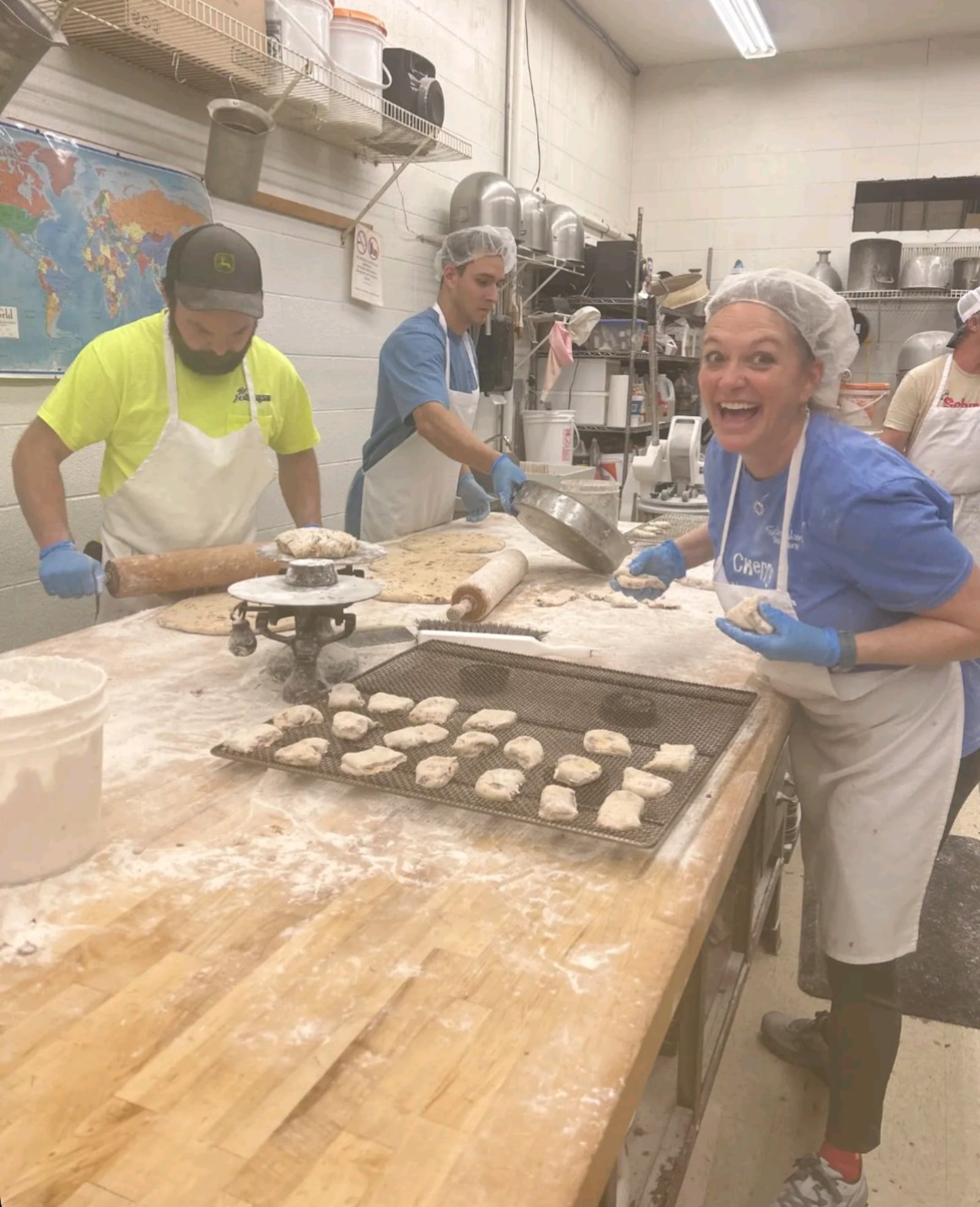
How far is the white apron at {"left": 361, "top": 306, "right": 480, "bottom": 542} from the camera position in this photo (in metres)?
3.22

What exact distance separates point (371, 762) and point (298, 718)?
22cm

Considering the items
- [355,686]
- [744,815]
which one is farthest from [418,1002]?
[355,686]

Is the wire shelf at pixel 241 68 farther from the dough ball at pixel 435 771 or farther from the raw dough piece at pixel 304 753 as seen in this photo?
the dough ball at pixel 435 771

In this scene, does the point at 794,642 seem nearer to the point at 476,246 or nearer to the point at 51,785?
the point at 51,785

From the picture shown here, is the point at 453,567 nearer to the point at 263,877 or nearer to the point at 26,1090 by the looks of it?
the point at 263,877

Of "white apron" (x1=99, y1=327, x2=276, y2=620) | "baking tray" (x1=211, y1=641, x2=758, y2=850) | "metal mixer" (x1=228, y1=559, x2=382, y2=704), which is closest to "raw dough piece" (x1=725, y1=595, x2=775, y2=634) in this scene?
"baking tray" (x1=211, y1=641, x2=758, y2=850)

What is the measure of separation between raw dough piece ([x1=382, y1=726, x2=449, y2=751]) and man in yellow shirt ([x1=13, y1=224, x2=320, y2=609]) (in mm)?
993

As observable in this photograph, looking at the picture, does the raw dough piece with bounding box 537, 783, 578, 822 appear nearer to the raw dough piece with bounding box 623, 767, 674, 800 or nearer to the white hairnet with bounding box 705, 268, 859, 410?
the raw dough piece with bounding box 623, 767, 674, 800

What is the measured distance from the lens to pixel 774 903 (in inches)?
99.1

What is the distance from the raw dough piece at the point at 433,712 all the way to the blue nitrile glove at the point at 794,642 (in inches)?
20.0

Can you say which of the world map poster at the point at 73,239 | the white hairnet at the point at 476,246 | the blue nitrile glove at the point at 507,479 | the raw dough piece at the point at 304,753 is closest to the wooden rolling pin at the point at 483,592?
the blue nitrile glove at the point at 507,479

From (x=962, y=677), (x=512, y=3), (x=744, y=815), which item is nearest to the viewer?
(x=744, y=815)

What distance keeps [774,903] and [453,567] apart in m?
1.31

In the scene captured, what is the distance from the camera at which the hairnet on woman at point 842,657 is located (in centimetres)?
153
